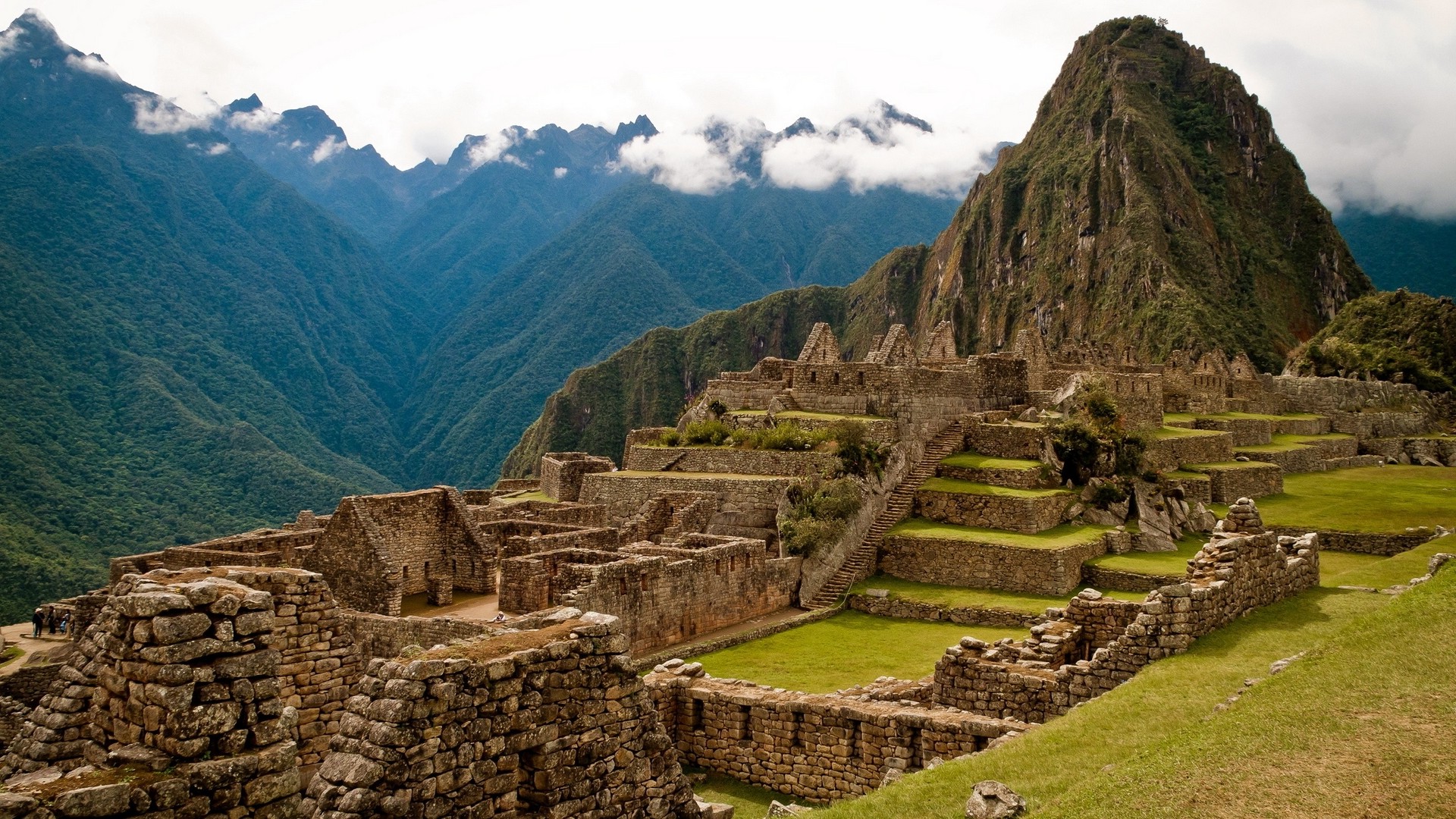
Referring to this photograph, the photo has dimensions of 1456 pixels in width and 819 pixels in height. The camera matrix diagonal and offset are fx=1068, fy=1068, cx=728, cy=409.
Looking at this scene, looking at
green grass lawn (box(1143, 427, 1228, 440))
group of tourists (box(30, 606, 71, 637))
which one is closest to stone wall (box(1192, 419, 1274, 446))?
green grass lawn (box(1143, 427, 1228, 440))

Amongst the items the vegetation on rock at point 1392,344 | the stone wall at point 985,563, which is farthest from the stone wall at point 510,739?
the vegetation on rock at point 1392,344

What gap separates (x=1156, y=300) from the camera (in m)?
199

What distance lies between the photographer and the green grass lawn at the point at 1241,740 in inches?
252

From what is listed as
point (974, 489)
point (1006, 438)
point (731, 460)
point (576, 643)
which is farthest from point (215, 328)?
point (576, 643)

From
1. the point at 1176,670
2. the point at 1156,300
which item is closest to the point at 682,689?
the point at 1176,670

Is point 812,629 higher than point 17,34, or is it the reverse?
point 17,34

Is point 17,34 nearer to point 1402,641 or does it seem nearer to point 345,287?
point 345,287

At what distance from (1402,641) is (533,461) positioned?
4468 inches

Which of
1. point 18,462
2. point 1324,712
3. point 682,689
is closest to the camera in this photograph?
point 1324,712

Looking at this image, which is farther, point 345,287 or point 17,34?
point 345,287

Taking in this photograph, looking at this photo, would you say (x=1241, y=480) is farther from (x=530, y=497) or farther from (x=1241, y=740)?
(x=1241, y=740)

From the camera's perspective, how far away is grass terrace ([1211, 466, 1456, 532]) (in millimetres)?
27422

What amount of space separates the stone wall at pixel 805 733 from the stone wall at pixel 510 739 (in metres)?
3.93

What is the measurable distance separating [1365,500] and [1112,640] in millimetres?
24490
